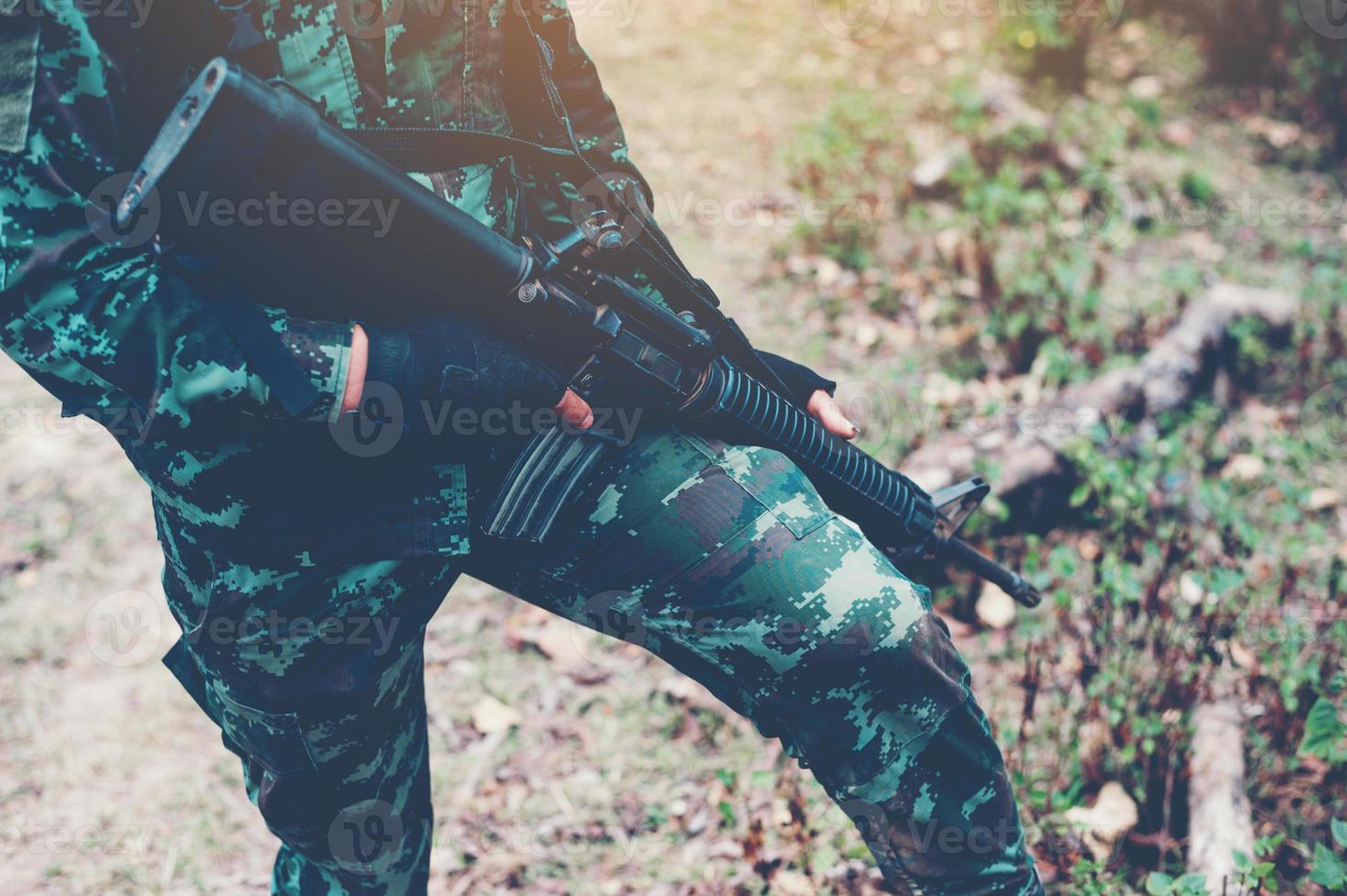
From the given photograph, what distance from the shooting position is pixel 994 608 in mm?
2967

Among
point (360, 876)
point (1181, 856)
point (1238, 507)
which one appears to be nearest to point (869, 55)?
point (1238, 507)

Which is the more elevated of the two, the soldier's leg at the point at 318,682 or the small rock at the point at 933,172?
the small rock at the point at 933,172

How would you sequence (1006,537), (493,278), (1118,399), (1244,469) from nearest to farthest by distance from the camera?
1. (493,278)
2. (1006,537)
3. (1244,469)
4. (1118,399)

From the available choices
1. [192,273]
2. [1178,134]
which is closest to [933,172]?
[1178,134]

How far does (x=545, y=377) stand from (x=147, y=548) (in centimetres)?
260

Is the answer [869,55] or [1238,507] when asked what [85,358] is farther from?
[869,55]

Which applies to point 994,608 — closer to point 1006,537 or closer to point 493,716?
point 1006,537

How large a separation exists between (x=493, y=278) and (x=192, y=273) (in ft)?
1.42

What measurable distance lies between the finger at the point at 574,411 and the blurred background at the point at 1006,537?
1.21 m

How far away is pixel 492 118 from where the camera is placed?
5.61ft

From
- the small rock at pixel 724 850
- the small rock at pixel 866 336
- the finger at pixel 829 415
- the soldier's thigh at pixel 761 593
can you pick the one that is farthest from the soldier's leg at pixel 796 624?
the small rock at pixel 866 336

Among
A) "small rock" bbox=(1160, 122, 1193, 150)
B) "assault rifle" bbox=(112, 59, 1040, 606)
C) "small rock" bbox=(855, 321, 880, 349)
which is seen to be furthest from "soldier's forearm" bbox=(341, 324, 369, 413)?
"small rock" bbox=(1160, 122, 1193, 150)

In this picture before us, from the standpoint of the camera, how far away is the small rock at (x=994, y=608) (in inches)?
116

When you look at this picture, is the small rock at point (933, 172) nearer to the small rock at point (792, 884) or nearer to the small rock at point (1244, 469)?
the small rock at point (1244, 469)
